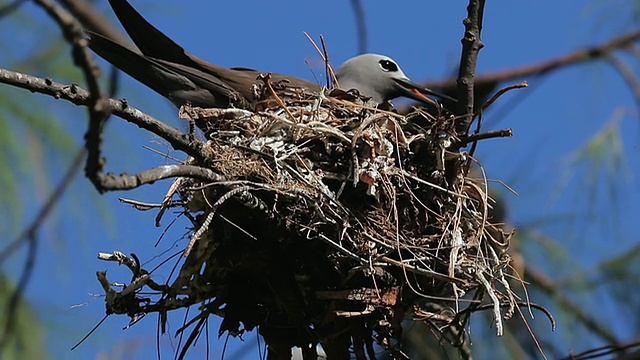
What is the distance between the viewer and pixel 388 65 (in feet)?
16.8

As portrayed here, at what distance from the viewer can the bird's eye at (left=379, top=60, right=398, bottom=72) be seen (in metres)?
5.11

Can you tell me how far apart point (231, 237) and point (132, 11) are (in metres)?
1.13

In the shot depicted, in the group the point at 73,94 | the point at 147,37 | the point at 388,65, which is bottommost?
the point at 73,94

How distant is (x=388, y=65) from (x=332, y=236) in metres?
1.86

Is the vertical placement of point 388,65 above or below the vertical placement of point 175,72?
above

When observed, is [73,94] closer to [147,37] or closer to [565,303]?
[147,37]

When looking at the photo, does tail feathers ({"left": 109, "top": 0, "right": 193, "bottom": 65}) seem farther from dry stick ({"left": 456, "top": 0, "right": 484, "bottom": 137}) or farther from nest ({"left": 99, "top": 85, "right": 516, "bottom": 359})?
dry stick ({"left": 456, "top": 0, "right": 484, "bottom": 137})

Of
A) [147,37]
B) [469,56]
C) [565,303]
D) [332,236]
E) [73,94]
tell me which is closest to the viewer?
[73,94]

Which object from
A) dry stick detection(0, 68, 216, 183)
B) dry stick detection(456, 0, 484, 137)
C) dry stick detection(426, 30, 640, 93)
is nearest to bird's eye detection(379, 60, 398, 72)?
dry stick detection(426, 30, 640, 93)

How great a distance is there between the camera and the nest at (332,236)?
3.42 metres

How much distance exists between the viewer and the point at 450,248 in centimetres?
354

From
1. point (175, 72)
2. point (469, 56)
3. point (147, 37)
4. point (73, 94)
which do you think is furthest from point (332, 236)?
point (147, 37)

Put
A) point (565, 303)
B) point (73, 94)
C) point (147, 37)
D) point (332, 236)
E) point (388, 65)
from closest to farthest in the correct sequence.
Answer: point (73, 94)
point (332, 236)
point (147, 37)
point (565, 303)
point (388, 65)

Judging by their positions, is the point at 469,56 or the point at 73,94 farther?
the point at 469,56
